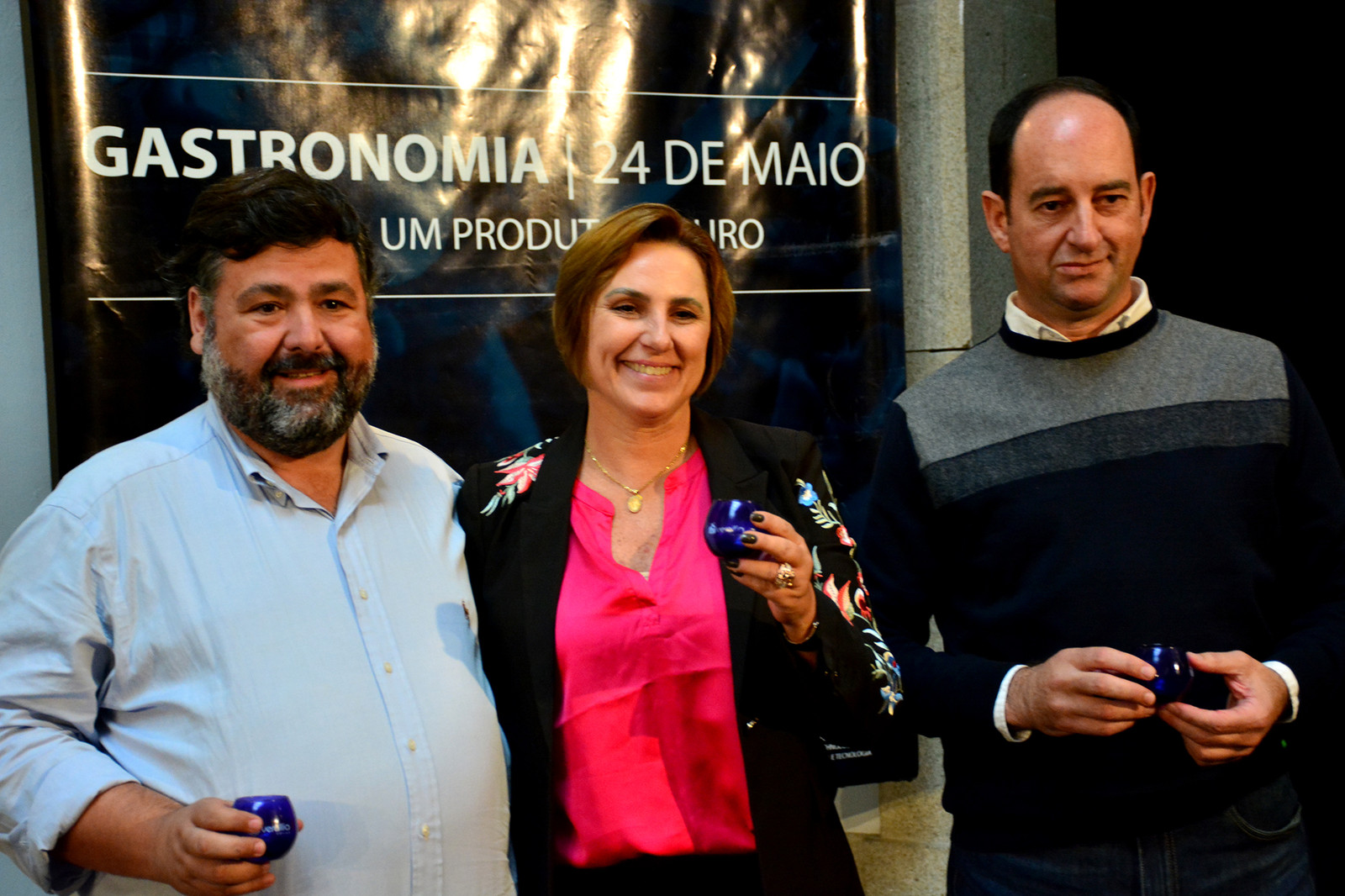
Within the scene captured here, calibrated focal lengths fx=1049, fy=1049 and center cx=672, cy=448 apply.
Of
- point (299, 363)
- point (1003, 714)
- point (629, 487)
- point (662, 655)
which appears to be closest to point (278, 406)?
point (299, 363)

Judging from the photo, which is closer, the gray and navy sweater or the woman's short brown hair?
the gray and navy sweater

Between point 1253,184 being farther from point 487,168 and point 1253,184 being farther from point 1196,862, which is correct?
point 487,168

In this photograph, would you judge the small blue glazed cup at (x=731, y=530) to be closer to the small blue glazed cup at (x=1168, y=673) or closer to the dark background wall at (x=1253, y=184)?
the small blue glazed cup at (x=1168, y=673)

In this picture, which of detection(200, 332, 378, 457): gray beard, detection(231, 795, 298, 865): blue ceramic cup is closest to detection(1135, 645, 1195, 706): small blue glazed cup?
detection(231, 795, 298, 865): blue ceramic cup

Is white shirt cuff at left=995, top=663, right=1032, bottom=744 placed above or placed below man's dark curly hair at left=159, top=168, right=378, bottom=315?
below

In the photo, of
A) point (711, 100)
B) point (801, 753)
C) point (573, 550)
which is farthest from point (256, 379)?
point (711, 100)

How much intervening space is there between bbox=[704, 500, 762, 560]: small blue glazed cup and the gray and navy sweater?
435 millimetres

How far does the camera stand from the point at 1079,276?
5.76ft

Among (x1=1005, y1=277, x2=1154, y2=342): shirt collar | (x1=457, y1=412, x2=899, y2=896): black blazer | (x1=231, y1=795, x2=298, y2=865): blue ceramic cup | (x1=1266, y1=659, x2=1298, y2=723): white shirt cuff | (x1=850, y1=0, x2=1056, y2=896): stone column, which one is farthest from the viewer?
(x1=850, y1=0, x2=1056, y2=896): stone column

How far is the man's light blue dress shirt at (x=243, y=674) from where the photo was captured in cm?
150

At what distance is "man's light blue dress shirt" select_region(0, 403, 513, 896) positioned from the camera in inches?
58.9

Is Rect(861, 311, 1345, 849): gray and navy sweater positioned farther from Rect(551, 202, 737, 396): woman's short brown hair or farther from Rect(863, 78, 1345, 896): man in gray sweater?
Rect(551, 202, 737, 396): woman's short brown hair

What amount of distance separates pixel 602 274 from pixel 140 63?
4.74 feet

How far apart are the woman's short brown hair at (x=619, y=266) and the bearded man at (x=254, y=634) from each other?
14.4 inches
